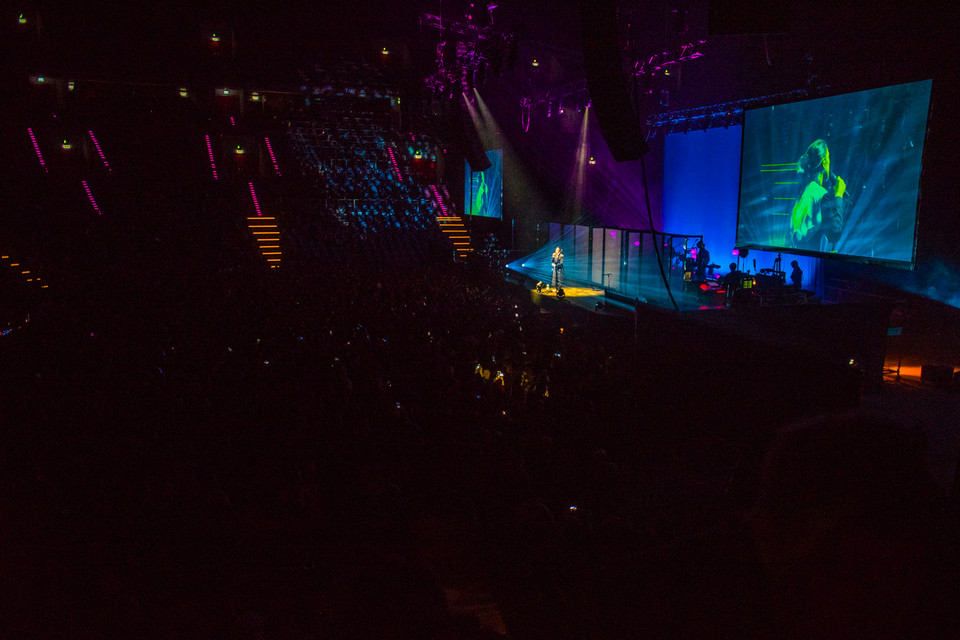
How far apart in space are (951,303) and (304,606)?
1038 cm

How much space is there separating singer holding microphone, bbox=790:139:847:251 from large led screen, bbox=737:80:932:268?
0.02m

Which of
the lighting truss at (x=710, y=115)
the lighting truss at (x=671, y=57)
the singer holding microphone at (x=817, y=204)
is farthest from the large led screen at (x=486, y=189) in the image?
the singer holding microphone at (x=817, y=204)

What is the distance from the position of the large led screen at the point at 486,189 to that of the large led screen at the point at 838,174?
28.2 ft

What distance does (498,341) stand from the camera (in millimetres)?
7133

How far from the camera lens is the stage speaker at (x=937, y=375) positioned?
8391mm

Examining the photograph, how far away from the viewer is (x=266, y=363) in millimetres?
6059

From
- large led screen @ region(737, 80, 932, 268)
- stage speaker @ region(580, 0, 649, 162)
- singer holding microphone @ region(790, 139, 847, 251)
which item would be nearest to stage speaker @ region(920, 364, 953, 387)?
large led screen @ region(737, 80, 932, 268)

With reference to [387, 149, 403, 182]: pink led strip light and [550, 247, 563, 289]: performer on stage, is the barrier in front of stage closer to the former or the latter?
[550, 247, 563, 289]: performer on stage

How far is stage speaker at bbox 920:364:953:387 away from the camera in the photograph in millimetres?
8391

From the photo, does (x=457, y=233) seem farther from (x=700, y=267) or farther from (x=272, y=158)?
(x=700, y=267)

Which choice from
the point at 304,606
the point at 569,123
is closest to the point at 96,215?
the point at 569,123

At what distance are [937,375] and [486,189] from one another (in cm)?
1486

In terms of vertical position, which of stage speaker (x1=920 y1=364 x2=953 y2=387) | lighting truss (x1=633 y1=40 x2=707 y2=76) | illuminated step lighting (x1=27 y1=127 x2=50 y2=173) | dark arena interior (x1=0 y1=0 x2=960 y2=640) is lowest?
stage speaker (x1=920 y1=364 x2=953 y2=387)

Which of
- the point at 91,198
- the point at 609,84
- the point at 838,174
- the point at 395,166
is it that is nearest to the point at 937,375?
the point at 838,174
